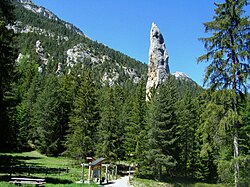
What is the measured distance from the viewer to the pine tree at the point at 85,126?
36.2 metres

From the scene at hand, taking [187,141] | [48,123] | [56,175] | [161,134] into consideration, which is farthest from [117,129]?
[56,175]

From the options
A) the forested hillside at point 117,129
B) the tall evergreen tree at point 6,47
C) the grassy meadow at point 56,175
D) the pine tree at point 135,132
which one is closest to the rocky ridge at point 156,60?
the forested hillside at point 117,129

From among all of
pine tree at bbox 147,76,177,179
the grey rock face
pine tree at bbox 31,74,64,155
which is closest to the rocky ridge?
the grey rock face

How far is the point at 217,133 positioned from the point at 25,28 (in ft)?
590

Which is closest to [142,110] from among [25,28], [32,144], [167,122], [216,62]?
[167,122]

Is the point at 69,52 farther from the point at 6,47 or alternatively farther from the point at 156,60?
the point at 6,47

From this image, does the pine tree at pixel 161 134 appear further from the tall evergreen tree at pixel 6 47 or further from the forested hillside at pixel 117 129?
the tall evergreen tree at pixel 6 47

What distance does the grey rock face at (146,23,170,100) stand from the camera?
8088 cm

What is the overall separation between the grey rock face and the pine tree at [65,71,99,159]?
4082 cm

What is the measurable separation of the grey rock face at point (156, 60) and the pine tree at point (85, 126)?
40822 millimetres

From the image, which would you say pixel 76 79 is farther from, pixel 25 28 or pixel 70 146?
pixel 25 28

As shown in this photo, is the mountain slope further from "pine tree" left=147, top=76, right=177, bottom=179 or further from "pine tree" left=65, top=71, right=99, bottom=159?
"pine tree" left=147, top=76, right=177, bottom=179

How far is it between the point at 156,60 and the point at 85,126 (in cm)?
5144

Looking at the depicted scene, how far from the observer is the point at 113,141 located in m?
35.6
